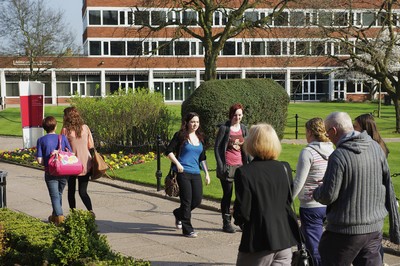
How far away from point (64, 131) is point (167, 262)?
3.00 m

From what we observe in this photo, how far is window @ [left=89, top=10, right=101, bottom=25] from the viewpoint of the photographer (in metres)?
62.6

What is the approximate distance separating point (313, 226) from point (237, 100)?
12.1 meters

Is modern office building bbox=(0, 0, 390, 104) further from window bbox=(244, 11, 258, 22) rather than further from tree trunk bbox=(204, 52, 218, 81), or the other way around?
tree trunk bbox=(204, 52, 218, 81)

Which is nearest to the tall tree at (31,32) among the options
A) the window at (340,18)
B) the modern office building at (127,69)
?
the modern office building at (127,69)

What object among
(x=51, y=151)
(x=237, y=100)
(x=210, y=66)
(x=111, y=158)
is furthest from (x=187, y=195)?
(x=210, y=66)

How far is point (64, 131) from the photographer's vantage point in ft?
29.2

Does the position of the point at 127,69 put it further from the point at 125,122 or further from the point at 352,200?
the point at 352,200

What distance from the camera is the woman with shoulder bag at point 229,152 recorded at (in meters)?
8.17

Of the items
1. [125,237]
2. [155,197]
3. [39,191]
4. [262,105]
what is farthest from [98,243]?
[262,105]

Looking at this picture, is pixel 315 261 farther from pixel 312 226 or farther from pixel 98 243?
pixel 98 243

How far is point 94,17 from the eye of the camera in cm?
6284

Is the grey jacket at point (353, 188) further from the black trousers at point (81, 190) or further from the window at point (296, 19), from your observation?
the window at point (296, 19)

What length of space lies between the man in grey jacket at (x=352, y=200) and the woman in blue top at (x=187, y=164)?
11.6ft

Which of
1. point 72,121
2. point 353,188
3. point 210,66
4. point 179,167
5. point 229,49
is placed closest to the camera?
point 353,188
